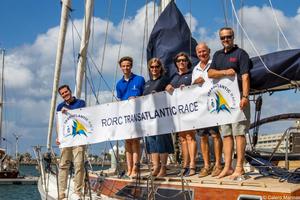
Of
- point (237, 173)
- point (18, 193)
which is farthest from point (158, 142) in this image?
point (18, 193)

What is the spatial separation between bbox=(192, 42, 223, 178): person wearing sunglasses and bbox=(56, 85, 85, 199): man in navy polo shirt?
6.89ft

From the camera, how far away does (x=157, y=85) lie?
7.91 meters

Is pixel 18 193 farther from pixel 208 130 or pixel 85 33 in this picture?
pixel 208 130

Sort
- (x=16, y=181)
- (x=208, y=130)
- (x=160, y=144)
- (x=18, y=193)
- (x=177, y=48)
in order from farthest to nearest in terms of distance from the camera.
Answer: (x=16, y=181) < (x=18, y=193) < (x=177, y=48) < (x=160, y=144) < (x=208, y=130)

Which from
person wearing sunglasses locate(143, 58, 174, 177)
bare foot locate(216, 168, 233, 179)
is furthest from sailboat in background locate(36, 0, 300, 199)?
person wearing sunglasses locate(143, 58, 174, 177)

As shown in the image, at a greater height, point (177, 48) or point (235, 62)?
point (177, 48)

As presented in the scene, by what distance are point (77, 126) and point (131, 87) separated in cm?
108

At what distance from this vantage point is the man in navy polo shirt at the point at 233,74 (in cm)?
672

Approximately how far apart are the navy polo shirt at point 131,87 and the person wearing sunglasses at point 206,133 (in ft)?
3.70

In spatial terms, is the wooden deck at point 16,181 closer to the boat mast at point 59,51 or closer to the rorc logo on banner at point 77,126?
the boat mast at point 59,51

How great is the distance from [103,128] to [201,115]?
5.83 feet

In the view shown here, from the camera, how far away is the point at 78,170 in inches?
328

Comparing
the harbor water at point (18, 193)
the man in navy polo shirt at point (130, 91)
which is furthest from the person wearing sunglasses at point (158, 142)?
the harbor water at point (18, 193)

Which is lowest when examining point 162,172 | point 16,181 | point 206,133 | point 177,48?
point 16,181
